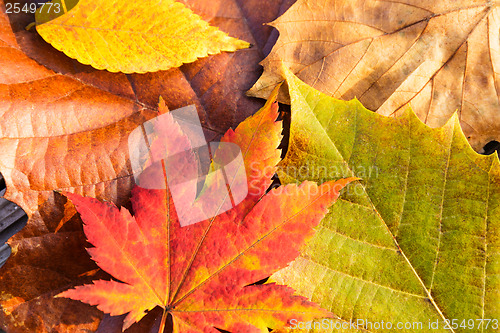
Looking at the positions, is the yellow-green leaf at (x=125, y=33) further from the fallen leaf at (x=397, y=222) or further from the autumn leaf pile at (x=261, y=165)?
the fallen leaf at (x=397, y=222)

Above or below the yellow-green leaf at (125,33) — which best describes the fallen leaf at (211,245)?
below

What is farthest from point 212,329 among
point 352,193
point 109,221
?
point 352,193

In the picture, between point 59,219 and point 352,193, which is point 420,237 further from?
point 59,219

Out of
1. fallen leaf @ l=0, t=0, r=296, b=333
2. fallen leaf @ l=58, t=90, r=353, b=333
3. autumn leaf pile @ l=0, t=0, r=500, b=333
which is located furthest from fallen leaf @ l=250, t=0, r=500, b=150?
fallen leaf @ l=58, t=90, r=353, b=333

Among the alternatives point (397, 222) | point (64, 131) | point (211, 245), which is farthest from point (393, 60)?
point (64, 131)

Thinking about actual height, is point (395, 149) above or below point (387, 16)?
below

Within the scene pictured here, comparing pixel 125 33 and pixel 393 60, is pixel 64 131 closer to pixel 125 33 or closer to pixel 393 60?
pixel 125 33

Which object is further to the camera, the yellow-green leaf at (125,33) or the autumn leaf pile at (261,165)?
the yellow-green leaf at (125,33)

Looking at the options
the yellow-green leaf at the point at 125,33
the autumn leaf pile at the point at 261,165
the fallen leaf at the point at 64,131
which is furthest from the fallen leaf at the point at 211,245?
the yellow-green leaf at the point at 125,33
